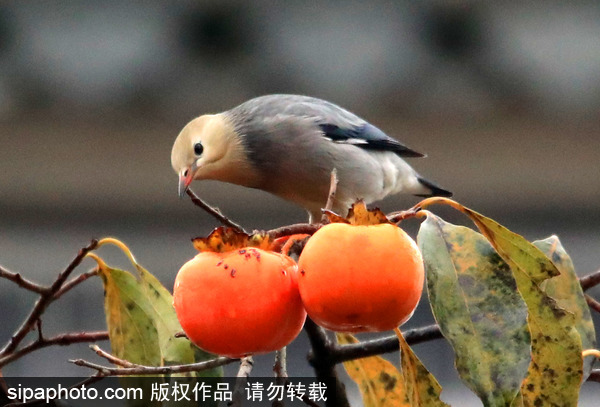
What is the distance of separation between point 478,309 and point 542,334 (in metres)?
0.14

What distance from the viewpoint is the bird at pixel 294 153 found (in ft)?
9.57

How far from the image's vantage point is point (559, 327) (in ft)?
3.47

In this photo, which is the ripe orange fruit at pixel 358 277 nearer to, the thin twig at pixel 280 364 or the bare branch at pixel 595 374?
the thin twig at pixel 280 364

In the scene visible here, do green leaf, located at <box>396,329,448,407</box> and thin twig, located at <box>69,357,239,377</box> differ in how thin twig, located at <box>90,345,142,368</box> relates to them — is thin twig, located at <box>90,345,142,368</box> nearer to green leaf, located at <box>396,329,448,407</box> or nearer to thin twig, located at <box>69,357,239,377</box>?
thin twig, located at <box>69,357,239,377</box>

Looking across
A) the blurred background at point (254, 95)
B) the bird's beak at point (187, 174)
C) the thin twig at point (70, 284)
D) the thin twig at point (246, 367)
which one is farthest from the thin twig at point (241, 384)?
the blurred background at point (254, 95)

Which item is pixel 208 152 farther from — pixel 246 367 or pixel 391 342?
pixel 246 367

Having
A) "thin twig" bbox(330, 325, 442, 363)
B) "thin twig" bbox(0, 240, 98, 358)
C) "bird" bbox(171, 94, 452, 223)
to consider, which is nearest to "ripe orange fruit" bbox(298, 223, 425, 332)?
"thin twig" bbox(330, 325, 442, 363)

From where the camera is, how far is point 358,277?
Result: 942mm

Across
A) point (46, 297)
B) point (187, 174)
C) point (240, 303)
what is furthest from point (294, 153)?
point (240, 303)

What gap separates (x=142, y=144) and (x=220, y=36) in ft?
2.24

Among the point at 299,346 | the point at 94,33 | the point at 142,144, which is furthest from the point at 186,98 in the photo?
the point at 299,346

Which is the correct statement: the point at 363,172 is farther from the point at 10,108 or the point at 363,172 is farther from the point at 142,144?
the point at 10,108

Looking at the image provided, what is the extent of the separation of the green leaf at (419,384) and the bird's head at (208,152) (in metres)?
1.47

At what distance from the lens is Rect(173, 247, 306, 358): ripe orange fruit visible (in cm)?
97
